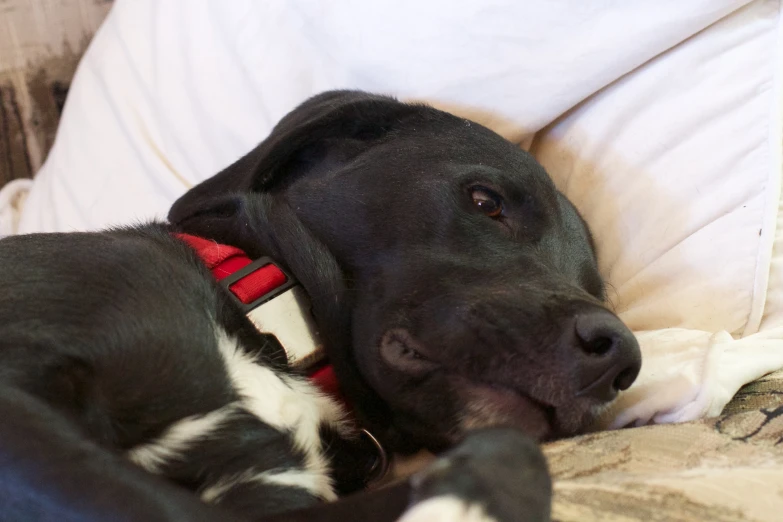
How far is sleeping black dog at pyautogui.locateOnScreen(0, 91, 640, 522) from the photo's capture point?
74 cm

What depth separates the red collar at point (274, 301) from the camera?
1144mm

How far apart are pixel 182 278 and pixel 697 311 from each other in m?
1.02

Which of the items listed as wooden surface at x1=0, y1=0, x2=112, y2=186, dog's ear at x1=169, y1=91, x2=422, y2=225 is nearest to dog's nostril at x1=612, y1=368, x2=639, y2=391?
dog's ear at x1=169, y1=91, x2=422, y2=225

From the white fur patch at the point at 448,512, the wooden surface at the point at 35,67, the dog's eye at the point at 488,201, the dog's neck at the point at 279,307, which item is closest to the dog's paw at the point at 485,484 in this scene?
the white fur patch at the point at 448,512

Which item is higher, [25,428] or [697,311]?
[25,428]

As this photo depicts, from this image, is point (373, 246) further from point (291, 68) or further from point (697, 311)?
point (291, 68)

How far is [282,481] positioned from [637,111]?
1.14m

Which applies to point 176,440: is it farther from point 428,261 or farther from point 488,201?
point 488,201

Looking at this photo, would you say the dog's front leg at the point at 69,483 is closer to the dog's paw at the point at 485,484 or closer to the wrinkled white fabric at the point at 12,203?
the dog's paw at the point at 485,484

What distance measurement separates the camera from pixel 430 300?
1118 mm

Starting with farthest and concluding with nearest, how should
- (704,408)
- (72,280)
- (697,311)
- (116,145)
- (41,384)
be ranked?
1. (116,145)
2. (697,311)
3. (704,408)
4. (72,280)
5. (41,384)

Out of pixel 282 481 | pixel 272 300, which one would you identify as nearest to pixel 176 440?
pixel 282 481

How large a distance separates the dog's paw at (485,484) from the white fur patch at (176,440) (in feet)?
1.10

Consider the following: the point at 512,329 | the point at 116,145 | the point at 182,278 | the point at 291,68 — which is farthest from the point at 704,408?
the point at 116,145
